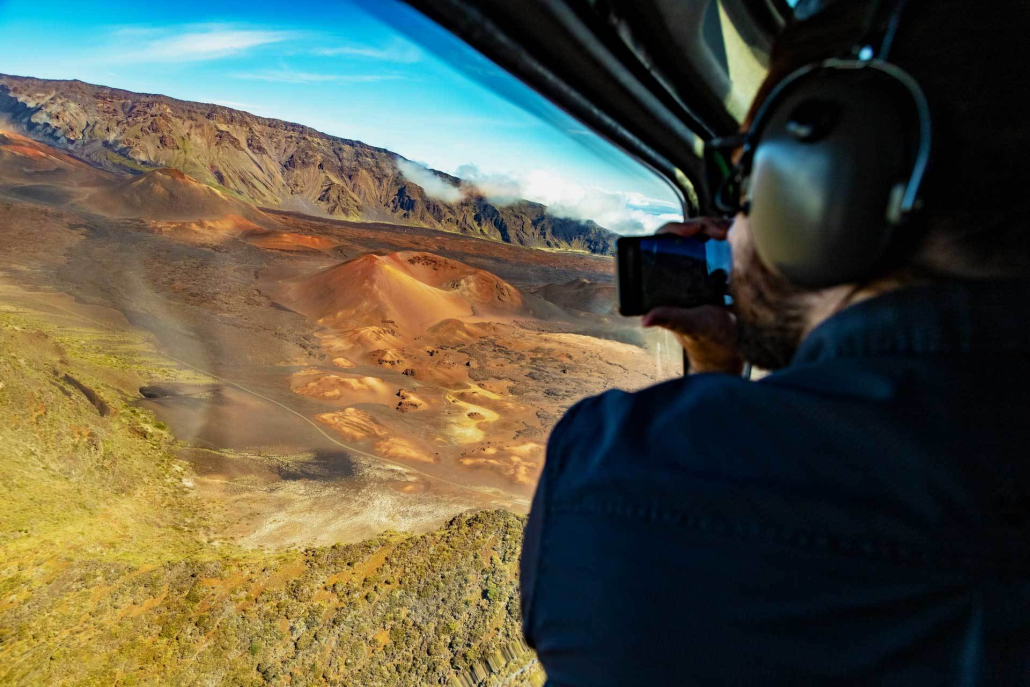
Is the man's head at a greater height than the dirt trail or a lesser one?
greater

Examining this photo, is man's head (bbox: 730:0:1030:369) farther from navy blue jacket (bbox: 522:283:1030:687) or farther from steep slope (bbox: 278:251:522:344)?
steep slope (bbox: 278:251:522:344)

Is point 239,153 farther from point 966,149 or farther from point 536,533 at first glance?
point 966,149

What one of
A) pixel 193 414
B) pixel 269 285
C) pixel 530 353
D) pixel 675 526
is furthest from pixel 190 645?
pixel 675 526

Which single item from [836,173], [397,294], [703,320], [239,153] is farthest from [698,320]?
[397,294]

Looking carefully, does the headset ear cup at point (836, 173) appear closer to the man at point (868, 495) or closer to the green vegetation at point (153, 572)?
the man at point (868, 495)

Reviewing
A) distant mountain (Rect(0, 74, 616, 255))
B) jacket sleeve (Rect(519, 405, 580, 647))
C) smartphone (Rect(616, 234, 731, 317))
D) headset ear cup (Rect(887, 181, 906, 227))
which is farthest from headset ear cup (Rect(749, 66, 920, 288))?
distant mountain (Rect(0, 74, 616, 255))

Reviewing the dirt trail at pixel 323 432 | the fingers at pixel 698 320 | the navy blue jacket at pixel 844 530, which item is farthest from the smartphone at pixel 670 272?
the dirt trail at pixel 323 432

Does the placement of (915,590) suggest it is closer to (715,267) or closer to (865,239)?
(865,239)
